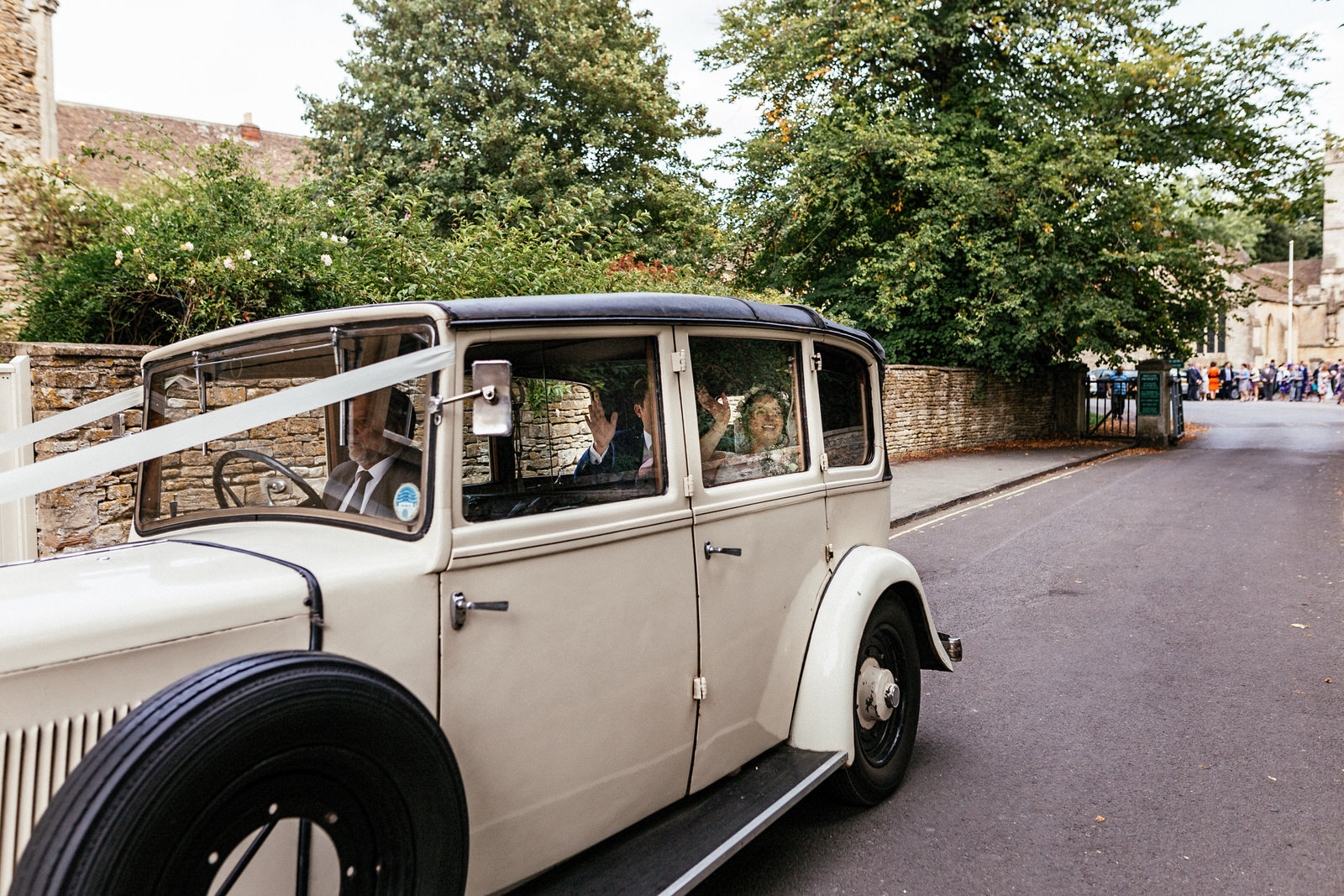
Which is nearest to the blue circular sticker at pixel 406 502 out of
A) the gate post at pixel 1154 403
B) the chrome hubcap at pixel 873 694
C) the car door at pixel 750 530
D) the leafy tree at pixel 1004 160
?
the car door at pixel 750 530

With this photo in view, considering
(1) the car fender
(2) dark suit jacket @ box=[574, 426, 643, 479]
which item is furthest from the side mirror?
(1) the car fender

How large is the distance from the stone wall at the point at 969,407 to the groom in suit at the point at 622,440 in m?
13.8

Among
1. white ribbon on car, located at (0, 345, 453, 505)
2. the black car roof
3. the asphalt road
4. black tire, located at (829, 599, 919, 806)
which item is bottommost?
the asphalt road

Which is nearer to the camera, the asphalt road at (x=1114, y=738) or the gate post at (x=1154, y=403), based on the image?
the asphalt road at (x=1114, y=738)

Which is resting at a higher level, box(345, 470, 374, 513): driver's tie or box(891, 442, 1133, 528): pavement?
box(345, 470, 374, 513): driver's tie

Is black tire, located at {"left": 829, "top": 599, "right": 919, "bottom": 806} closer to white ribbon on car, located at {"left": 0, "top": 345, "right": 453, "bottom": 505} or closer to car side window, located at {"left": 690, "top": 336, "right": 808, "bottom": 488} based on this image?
car side window, located at {"left": 690, "top": 336, "right": 808, "bottom": 488}

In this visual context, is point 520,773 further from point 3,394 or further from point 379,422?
point 3,394

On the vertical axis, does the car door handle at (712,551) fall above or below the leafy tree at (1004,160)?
below

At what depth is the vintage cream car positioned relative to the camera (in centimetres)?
168

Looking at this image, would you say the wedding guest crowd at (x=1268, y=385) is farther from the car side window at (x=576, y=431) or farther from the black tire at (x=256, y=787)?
the black tire at (x=256, y=787)

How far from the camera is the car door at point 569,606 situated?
2.27m

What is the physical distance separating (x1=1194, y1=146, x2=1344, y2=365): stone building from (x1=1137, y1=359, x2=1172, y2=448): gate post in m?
45.2

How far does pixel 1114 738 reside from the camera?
4.38 m

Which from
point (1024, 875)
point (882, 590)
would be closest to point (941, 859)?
point (1024, 875)
